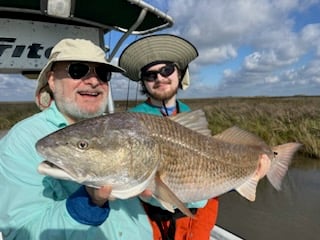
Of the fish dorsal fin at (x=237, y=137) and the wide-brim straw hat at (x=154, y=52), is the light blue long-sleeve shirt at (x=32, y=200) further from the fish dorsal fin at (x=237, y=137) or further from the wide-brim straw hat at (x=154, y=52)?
the wide-brim straw hat at (x=154, y=52)

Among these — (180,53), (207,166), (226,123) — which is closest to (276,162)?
(207,166)

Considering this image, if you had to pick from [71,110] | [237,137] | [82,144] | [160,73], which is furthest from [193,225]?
[82,144]

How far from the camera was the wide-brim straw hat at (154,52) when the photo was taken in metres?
3.69

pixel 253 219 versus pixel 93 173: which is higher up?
pixel 93 173

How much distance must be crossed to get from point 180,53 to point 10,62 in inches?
96.3

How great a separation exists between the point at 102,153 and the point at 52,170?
0.26m

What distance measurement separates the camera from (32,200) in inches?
77.3

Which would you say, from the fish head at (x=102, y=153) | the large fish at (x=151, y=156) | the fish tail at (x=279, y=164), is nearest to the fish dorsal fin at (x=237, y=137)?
the large fish at (x=151, y=156)

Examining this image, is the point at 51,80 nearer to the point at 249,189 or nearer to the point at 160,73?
the point at 160,73

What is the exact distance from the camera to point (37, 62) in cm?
512

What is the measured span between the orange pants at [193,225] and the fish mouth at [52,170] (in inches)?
58.1

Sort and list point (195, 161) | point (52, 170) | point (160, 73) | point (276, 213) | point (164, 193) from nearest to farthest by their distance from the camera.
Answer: point (52, 170), point (164, 193), point (195, 161), point (160, 73), point (276, 213)

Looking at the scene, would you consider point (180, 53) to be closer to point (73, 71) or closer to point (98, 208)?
point (73, 71)

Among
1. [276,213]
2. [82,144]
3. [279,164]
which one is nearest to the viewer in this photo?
[82,144]
